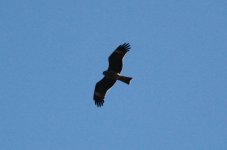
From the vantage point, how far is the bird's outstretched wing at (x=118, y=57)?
3797cm

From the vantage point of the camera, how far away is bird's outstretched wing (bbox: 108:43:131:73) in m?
38.0

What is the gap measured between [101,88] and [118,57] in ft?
6.41

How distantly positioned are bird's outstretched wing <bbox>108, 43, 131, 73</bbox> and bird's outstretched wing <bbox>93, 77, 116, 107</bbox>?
0.75 metres

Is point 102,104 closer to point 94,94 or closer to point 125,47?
point 94,94

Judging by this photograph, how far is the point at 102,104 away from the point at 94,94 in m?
0.61

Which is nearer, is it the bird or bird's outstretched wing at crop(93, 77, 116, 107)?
the bird

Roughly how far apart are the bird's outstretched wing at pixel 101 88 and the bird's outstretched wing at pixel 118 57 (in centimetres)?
75

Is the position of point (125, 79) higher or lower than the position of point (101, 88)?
lower

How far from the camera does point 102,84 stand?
3897 cm

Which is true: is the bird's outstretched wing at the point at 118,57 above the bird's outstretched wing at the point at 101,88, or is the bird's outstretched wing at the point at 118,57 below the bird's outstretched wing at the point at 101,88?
above

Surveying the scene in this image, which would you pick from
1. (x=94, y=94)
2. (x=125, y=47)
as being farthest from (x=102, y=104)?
(x=125, y=47)

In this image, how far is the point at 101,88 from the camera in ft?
128

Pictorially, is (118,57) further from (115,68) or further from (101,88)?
(101,88)

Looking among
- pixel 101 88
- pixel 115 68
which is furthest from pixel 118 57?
pixel 101 88
